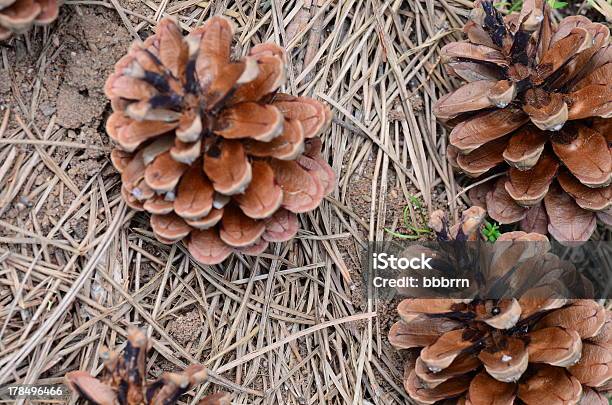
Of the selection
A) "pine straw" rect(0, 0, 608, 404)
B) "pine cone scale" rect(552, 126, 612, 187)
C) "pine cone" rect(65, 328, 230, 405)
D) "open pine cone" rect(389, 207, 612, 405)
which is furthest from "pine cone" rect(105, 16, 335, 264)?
"pine cone scale" rect(552, 126, 612, 187)

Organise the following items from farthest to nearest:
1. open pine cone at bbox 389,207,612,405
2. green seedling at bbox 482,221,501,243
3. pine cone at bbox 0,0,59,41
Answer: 1. green seedling at bbox 482,221,501,243
2. open pine cone at bbox 389,207,612,405
3. pine cone at bbox 0,0,59,41

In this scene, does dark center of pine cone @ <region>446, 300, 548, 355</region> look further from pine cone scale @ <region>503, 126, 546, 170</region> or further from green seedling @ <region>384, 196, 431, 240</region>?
pine cone scale @ <region>503, 126, 546, 170</region>

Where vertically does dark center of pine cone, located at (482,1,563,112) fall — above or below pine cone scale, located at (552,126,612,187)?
above

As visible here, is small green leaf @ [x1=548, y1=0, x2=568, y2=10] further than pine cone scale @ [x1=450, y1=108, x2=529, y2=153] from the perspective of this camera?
Yes

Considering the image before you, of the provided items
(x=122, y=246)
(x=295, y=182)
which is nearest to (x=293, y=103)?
(x=295, y=182)

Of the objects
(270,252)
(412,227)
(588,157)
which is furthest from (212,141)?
(588,157)

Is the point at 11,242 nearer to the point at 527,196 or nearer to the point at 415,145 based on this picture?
the point at 415,145

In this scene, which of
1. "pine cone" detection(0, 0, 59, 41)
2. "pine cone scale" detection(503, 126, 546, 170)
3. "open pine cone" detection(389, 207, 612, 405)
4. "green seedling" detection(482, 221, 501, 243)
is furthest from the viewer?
"green seedling" detection(482, 221, 501, 243)
